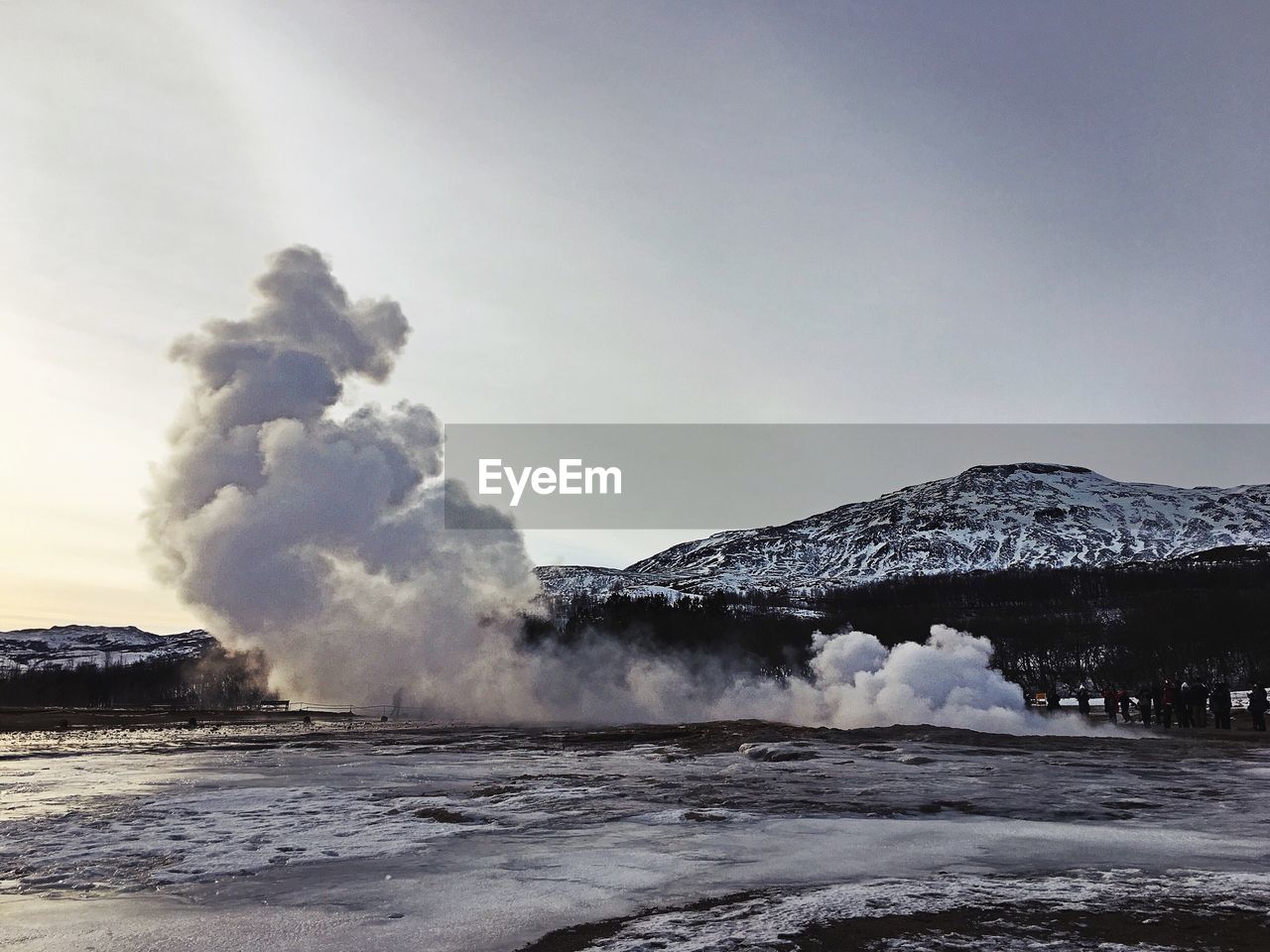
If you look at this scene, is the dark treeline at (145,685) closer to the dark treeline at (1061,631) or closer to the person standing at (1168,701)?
the dark treeline at (1061,631)

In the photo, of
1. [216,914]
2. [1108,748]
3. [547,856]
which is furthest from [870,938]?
[1108,748]

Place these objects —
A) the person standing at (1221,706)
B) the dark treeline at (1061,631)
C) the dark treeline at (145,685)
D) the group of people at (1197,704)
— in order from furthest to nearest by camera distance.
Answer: the dark treeline at (1061,631), the dark treeline at (145,685), the person standing at (1221,706), the group of people at (1197,704)

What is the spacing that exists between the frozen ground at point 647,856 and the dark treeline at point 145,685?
256 feet

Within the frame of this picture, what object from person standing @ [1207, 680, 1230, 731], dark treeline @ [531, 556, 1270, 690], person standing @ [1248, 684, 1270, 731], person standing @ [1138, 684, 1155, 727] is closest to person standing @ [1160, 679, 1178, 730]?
person standing @ [1138, 684, 1155, 727]

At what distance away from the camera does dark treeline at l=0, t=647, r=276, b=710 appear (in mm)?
97519

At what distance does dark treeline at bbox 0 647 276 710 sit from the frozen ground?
78000mm

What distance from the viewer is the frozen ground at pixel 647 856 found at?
22.9 ft

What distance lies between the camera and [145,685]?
400ft

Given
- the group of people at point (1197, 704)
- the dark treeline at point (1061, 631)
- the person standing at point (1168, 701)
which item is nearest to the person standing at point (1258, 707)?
the group of people at point (1197, 704)

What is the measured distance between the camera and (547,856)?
34.1ft

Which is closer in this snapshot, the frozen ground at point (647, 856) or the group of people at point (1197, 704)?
the frozen ground at point (647, 856)

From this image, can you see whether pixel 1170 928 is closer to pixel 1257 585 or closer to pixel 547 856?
pixel 547 856

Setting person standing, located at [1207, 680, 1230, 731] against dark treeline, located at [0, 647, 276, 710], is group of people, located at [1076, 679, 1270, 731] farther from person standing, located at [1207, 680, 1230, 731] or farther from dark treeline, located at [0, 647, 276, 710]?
dark treeline, located at [0, 647, 276, 710]

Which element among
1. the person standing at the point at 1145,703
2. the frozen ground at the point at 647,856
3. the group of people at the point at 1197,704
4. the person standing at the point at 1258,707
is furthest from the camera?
the person standing at the point at 1145,703
